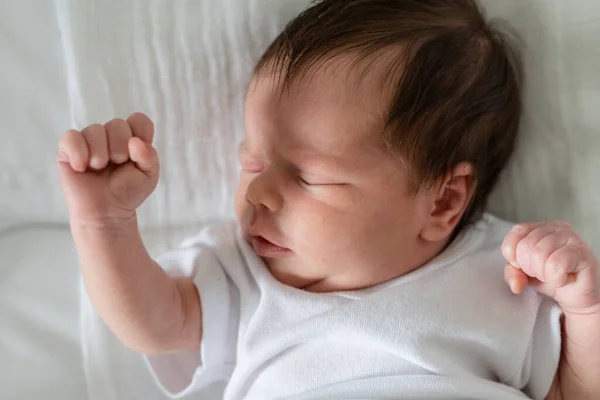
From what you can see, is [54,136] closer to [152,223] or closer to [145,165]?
[152,223]

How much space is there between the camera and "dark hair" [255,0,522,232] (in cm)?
91

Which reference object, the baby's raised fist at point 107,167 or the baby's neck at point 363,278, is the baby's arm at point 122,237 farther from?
the baby's neck at point 363,278

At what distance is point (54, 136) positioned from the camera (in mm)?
1125

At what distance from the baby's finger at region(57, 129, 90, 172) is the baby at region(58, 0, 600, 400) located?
60mm

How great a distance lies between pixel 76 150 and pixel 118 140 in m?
0.05

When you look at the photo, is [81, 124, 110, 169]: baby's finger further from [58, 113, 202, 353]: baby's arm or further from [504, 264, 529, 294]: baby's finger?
[504, 264, 529, 294]: baby's finger

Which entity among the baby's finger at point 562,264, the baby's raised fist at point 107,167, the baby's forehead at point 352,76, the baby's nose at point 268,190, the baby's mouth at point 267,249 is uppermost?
the baby's forehead at point 352,76

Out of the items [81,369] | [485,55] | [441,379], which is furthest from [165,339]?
[485,55]

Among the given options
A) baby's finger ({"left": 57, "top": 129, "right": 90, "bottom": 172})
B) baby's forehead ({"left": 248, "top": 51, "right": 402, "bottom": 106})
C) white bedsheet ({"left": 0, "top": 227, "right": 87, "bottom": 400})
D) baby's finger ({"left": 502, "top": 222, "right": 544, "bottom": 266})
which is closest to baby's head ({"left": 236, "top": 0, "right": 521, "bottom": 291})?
baby's forehead ({"left": 248, "top": 51, "right": 402, "bottom": 106})

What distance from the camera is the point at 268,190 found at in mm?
920

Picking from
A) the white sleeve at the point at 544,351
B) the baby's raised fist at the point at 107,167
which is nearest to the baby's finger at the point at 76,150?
the baby's raised fist at the point at 107,167

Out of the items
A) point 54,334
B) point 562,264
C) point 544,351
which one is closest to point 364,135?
point 562,264

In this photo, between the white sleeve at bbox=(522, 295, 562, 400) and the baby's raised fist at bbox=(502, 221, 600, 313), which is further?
the white sleeve at bbox=(522, 295, 562, 400)

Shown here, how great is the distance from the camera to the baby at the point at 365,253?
90 cm
